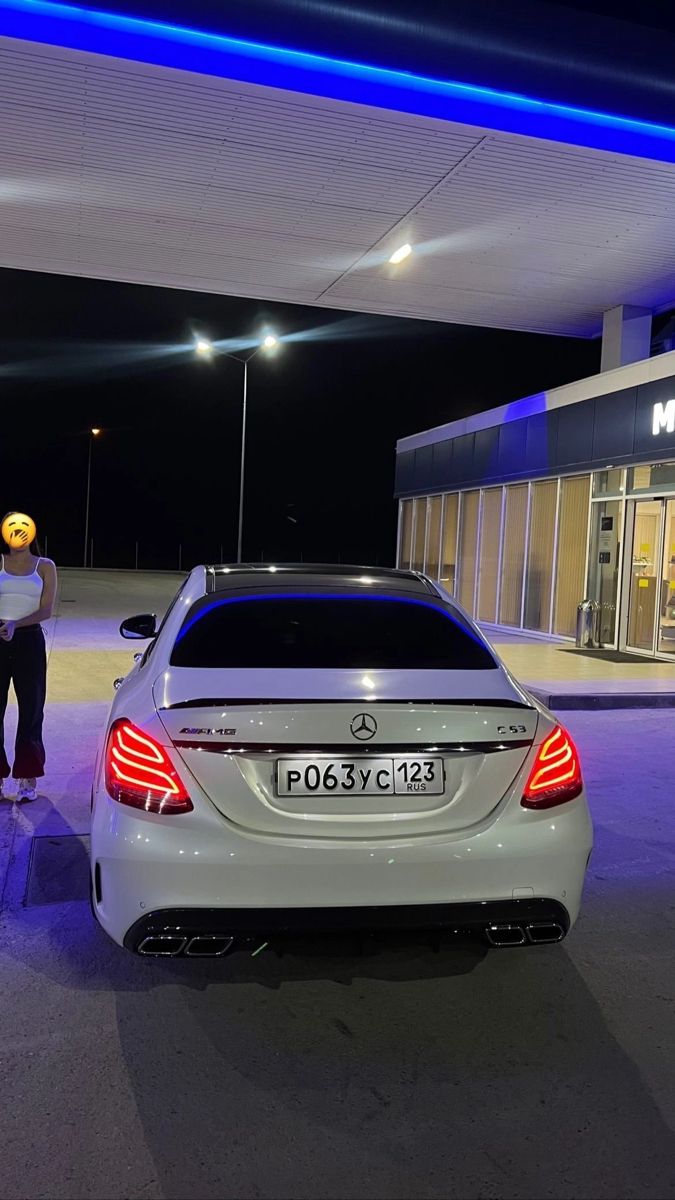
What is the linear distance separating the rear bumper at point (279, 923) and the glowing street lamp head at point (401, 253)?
41.5 ft

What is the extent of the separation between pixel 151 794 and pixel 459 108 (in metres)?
8.95

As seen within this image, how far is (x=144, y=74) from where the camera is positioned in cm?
920

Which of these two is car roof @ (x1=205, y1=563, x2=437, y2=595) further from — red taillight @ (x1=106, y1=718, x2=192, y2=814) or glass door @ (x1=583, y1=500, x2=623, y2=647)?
glass door @ (x1=583, y1=500, x2=623, y2=647)

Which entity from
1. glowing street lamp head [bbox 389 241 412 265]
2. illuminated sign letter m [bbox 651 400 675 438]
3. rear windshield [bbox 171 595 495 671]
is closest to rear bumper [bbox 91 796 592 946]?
rear windshield [bbox 171 595 495 671]

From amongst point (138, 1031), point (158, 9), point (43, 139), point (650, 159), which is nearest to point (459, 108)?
point (650, 159)

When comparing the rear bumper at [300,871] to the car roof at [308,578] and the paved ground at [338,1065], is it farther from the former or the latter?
the car roof at [308,578]

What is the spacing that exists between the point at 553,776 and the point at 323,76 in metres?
8.38

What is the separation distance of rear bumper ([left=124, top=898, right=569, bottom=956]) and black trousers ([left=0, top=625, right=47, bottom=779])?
2957 mm

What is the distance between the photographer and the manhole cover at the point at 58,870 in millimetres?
4457

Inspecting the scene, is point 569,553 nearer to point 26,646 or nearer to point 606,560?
point 606,560

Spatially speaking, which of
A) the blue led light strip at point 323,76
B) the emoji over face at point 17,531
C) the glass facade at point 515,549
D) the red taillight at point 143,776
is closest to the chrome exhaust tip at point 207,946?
the red taillight at point 143,776

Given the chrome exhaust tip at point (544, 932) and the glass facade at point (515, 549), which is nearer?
the chrome exhaust tip at point (544, 932)

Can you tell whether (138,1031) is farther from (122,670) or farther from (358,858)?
(122,670)

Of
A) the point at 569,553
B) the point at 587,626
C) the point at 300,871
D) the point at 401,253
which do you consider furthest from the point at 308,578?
the point at 569,553
